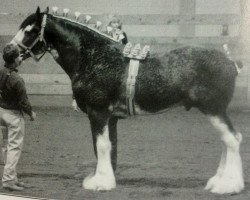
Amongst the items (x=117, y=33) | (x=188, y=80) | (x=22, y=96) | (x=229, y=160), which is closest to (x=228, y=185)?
(x=229, y=160)

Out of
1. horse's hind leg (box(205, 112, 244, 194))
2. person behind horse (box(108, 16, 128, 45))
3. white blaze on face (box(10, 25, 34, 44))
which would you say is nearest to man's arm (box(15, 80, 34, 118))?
white blaze on face (box(10, 25, 34, 44))

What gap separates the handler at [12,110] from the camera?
1.73 meters

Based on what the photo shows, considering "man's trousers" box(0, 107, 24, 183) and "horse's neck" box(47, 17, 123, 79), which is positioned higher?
"horse's neck" box(47, 17, 123, 79)

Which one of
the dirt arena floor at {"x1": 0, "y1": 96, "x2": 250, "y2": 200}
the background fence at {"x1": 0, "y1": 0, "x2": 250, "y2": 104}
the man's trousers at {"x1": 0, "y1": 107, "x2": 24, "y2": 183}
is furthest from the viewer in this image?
the man's trousers at {"x1": 0, "y1": 107, "x2": 24, "y2": 183}

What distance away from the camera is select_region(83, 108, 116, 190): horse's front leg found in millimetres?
1695

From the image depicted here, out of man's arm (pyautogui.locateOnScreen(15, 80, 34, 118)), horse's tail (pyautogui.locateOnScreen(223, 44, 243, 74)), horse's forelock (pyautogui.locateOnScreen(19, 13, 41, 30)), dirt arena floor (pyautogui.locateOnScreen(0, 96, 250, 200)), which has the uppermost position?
horse's forelock (pyautogui.locateOnScreen(19, 13, 41, 30))

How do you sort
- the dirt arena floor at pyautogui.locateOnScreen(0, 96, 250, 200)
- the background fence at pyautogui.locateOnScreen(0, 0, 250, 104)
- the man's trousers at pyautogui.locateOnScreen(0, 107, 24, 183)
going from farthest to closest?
the man's trousers at pyautogui.locateOnScreen(0, 107, 24, 183) < the dirt arena floor at pyautogui.locateOnScreen(0, 96, 250, 200) < the background fence at pyautogui.locateOnScreen(0, 0, 250, 104)

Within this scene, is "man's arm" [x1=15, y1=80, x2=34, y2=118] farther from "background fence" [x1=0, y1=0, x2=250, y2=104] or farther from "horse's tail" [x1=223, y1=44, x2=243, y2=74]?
"horse's tail" [x1=223, y1=44, x2=243, y2=74]

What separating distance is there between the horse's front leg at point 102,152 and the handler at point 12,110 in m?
0.22

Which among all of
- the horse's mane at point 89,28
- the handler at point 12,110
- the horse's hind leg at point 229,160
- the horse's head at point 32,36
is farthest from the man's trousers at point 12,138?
the horse's hind leg at point 229,160

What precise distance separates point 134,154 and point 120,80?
1.21 ft

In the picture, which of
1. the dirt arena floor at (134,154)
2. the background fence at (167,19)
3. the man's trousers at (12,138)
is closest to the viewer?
the background fence at (167,19)

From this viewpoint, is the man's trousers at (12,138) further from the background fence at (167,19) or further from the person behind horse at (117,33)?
the person behind horse at (117,33)

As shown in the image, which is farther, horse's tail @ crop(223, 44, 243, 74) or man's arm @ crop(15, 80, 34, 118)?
man's arm @ crop(15, 80, 34, 118)
